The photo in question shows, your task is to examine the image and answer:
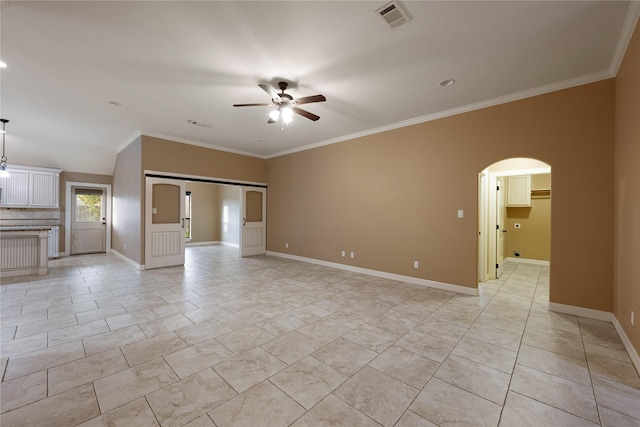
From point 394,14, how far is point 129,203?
6.97 meters

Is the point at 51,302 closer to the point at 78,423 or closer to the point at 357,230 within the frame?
the point at 78,423

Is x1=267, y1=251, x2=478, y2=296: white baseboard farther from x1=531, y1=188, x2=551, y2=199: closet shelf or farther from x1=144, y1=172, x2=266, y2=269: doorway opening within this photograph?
x1=531, y1=188, x2=551, y2=199: closet shelf

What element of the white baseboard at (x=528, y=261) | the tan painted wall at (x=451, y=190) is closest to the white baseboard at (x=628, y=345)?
the tan painted wall at (x=451, y=190)

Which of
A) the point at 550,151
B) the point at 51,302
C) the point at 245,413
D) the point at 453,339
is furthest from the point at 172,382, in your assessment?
the point at 550,151

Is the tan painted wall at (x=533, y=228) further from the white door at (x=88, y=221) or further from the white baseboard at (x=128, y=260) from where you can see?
the white door at (x=88, y=221)

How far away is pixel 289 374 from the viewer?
6.97ft

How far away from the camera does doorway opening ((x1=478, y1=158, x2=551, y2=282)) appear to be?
212 inches

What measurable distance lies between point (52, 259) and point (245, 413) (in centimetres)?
860

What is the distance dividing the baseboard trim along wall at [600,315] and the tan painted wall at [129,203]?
753cm

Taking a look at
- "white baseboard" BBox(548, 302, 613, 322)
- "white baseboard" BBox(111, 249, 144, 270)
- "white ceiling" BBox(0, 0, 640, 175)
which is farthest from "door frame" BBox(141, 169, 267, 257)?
"white baseboard" BBox(548, 302, 613, 322)

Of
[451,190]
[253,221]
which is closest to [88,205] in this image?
[253,221]

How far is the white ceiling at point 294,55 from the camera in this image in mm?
2266

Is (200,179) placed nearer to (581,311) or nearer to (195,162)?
(195,162)

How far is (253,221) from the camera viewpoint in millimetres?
7766
